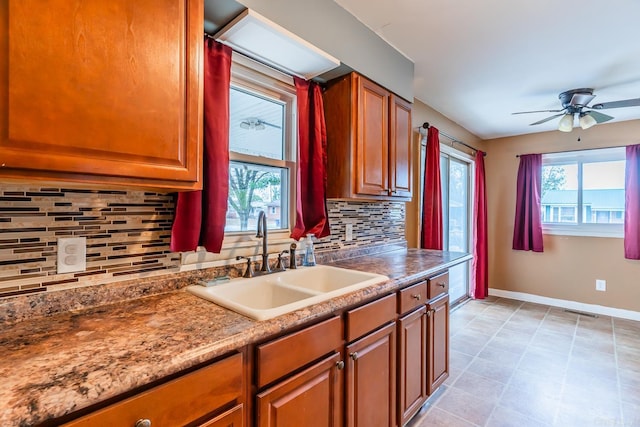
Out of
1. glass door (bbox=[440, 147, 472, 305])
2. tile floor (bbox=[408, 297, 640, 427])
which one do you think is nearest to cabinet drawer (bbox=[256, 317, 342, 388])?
tile floor (bbox=[408, 297, 640, 427])

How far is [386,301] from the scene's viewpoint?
151cm

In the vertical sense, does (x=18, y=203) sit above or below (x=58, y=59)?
below

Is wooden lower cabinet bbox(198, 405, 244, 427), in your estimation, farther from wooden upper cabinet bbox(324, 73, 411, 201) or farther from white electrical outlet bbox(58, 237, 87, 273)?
wooden upper cabinet bbox(324, 73, 411, 201)

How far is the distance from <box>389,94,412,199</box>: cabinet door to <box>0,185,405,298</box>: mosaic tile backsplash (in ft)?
4.79

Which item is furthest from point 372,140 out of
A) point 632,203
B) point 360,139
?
point 632,203

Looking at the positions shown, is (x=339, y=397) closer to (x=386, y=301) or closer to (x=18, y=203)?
(x=386, y=301)

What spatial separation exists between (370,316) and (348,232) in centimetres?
91

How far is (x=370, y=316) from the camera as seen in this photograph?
141 cm

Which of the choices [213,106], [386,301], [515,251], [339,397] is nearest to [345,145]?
[213,106]

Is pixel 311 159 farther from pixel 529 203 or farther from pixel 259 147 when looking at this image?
pixel 529 203

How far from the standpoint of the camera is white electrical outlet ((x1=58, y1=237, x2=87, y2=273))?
107 cm

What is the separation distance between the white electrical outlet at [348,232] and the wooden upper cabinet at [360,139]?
312 millimetres

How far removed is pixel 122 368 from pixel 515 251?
16.5ft

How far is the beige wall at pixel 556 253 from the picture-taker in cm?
378
